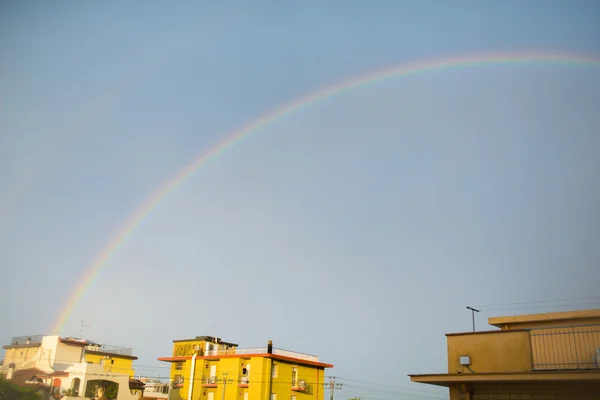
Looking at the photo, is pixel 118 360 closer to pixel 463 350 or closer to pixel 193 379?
pixel 193 379

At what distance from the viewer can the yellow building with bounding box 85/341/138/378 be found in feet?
238

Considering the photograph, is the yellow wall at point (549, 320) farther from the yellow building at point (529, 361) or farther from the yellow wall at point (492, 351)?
the yellow wall at point (492, 351)

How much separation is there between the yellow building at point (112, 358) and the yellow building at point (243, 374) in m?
8.86

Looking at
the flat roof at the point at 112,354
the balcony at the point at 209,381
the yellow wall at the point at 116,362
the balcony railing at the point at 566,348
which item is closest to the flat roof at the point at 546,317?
the balcony railing at the point at 566,348

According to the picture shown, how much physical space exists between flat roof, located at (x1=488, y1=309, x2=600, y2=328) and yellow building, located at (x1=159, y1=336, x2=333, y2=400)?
44.2 m

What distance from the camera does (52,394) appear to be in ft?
180

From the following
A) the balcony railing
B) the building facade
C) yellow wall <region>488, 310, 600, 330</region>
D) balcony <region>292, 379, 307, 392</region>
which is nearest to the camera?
the balcony railing

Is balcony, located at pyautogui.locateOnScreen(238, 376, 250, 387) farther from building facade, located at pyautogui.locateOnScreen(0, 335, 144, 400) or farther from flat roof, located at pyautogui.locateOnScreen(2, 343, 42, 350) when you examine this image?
flat roof, located at pyautogui.locateOnScreen(2, 343, 42, 350)

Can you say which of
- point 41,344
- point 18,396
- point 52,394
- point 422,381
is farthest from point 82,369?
point 422,381

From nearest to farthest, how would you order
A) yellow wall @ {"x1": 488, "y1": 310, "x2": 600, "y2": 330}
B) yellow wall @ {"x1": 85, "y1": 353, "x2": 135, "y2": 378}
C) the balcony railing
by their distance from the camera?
the balcony railing, yellow wall @ {"x1": 488, "y1": 310, "x2": 600, "y2": 330}, yellow wall @ {"x1": 85, "y1": 353, "x2": 135, "y2": 378}

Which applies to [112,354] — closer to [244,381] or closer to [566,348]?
[244,381]

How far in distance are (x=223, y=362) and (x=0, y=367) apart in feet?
84.9

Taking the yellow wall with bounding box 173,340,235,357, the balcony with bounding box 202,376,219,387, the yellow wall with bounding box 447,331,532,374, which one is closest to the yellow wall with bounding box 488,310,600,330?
the yellow wall with bounding box 447,331,532,374

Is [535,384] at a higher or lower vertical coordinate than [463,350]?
lower
